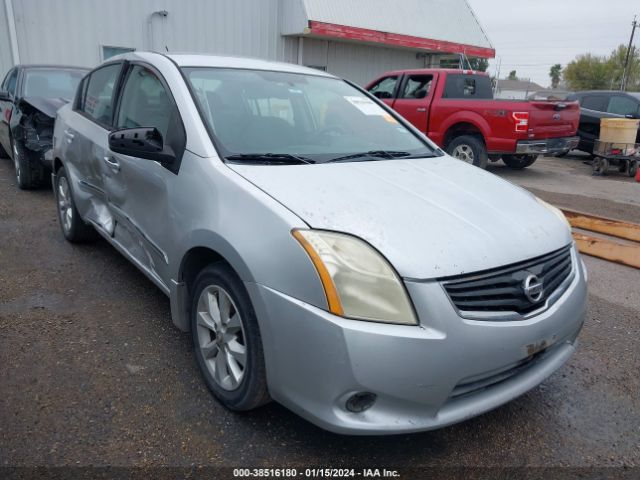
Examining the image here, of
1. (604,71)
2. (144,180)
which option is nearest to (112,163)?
(144,180)

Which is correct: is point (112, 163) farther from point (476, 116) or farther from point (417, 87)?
point (417, 87)

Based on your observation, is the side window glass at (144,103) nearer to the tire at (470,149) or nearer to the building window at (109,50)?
the tire at (470,149)

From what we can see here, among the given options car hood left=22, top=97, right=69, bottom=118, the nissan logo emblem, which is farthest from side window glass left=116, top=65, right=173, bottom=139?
car hood left=22, top=97, right=69, bottom=118

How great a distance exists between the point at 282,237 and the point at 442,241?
619 millimetres

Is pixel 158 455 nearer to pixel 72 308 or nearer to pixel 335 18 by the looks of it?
pixel 72 308

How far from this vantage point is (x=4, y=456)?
2066 millimetres

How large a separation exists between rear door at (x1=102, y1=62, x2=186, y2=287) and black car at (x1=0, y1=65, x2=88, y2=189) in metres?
3.10

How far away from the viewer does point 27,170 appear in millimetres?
6402

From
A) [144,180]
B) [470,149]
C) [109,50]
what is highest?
[109,50]

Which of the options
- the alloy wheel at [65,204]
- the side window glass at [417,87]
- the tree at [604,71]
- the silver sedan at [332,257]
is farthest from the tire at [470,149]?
the tree at [604,71]

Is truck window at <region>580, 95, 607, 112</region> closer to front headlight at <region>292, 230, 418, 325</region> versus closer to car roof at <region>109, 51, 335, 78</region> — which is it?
car roof at <region>109, 51, 335, 78</region>

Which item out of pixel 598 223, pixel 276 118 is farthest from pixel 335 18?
pixel 276 118

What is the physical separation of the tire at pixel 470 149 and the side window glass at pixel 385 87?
5.87ft

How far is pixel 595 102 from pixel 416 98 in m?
5.46
